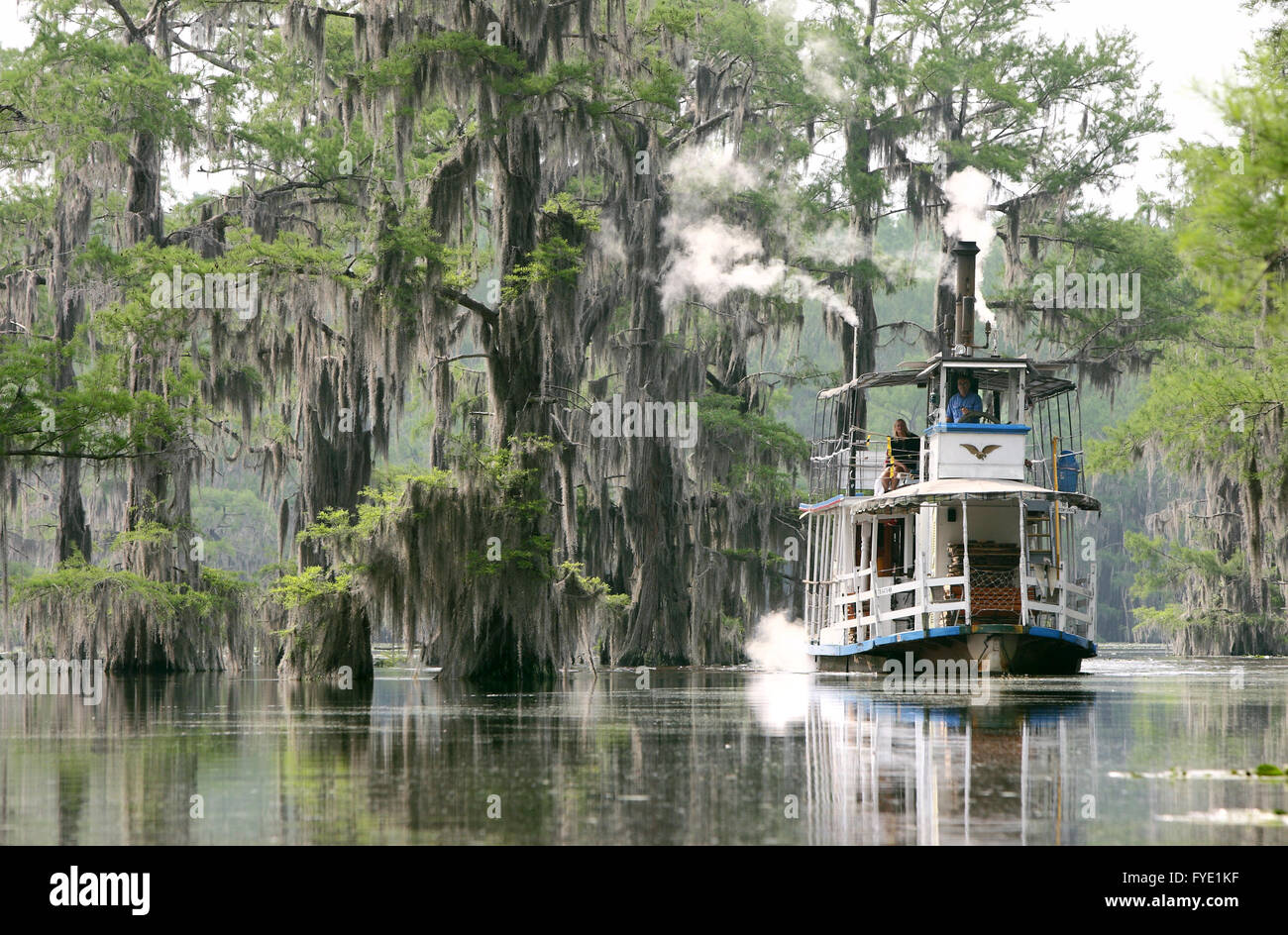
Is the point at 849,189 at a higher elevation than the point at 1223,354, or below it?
higher

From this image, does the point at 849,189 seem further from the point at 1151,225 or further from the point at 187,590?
the point at 187,590

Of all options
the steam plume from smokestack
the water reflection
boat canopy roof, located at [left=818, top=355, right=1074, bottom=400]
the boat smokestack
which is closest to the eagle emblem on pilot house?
boat canopy roof, located at [left=818, top=355, right=1074, bottom=400]

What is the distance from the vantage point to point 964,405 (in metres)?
25.8

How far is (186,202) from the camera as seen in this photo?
1481 inches

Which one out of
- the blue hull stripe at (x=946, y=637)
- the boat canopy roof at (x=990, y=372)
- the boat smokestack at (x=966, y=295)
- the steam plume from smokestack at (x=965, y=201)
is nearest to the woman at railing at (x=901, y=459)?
the boat canopy roof at (x=990, y=372)

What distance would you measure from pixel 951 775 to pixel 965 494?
47.8 ft

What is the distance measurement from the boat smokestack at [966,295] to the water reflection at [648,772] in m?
11.8

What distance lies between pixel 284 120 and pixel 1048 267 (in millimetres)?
19582

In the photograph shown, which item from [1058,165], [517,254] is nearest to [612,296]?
[517,254]

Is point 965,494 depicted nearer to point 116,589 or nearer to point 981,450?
point 981,450

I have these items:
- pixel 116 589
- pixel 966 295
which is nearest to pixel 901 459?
pixel 966 295

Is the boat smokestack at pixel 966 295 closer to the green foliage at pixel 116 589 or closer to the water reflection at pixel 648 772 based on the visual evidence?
Result: the water reflection at pixel 648 772

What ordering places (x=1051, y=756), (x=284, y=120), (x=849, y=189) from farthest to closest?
(x=849, y=189) < (x=284, y=120) < (x=1051, y=756)
